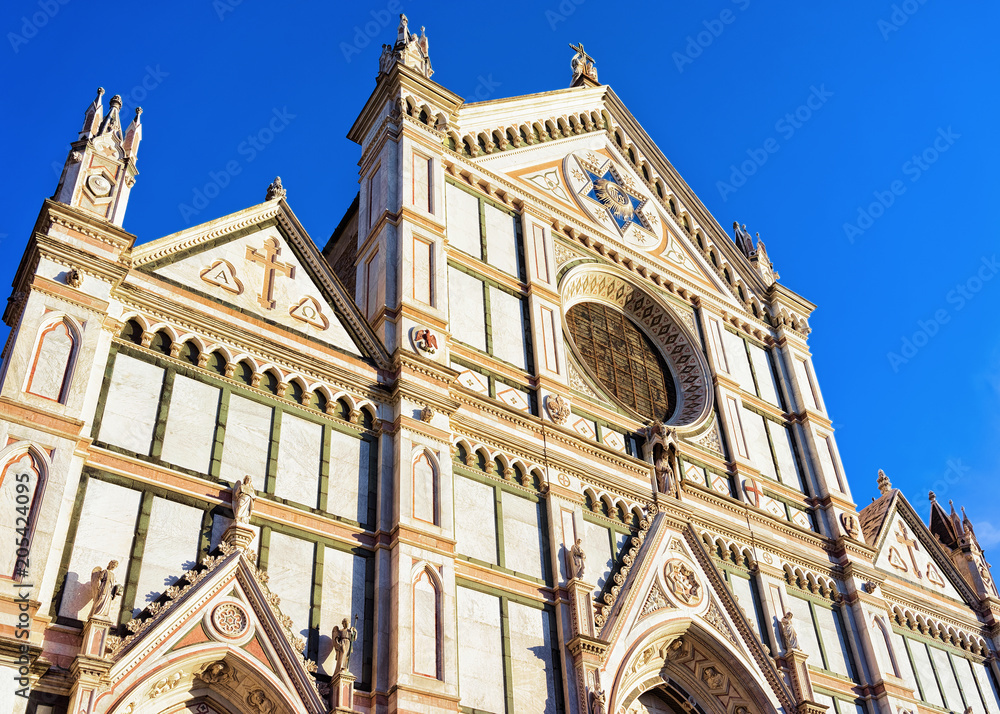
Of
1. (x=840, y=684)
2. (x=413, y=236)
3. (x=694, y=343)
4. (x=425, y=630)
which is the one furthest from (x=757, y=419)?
(x=425, y=630)

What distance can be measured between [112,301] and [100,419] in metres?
1.93

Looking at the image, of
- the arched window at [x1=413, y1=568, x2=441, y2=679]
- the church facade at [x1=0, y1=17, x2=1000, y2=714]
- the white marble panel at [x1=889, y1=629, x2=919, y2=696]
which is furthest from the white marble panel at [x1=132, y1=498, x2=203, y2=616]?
the white marble panel at [x1=889, y1=629, x2=919, y2=696]

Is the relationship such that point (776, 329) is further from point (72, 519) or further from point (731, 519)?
point (72, 519)

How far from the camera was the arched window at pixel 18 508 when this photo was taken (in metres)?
11.6

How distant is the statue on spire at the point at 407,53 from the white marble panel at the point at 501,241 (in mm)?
3466

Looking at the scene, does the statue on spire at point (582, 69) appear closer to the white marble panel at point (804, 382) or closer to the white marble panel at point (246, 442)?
the white marble panel at point (804, 382)

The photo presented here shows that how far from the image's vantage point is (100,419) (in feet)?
44.5

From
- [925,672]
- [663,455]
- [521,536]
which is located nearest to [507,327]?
[663,455]

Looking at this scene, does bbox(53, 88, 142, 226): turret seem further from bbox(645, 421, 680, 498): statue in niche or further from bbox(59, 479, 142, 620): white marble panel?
bbox(645, 421, 680, 498): statue in niche

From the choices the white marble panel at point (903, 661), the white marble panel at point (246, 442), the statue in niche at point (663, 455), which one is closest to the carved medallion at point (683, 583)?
the statue in niche at point (663, 455)

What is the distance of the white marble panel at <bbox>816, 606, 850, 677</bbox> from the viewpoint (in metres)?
20.2

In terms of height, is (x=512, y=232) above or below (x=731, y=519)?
above

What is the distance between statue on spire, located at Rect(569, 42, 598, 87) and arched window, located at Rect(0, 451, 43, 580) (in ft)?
65.1

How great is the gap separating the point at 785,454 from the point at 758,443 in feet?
3.20
